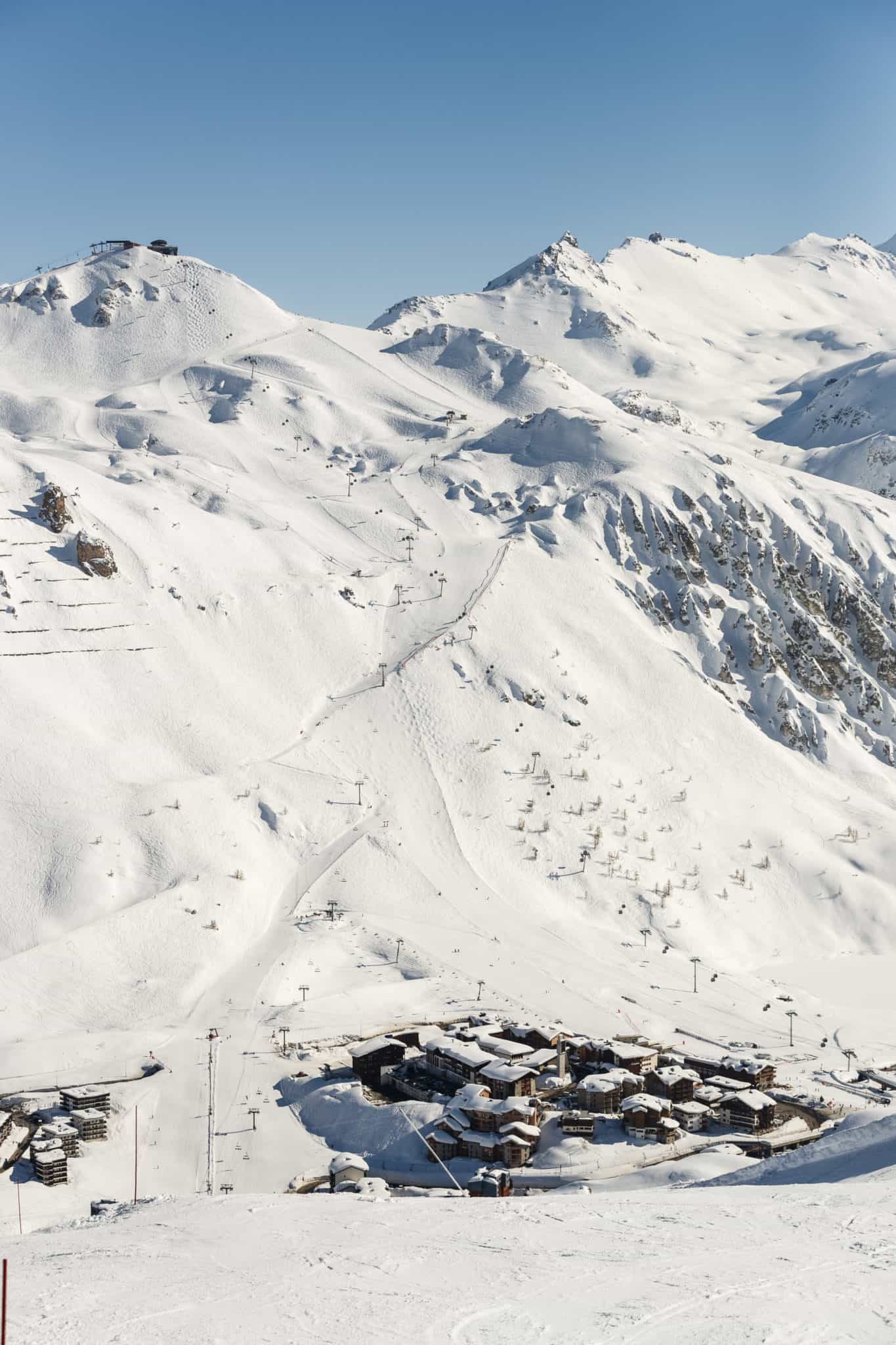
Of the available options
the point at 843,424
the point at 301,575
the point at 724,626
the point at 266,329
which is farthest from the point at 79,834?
the point at 843,424

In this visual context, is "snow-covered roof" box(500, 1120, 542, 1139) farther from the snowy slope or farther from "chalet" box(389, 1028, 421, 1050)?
the snowy slope

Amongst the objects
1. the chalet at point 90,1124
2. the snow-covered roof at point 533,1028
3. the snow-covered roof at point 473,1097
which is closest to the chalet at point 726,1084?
the snow-covered roof at point 533,1028

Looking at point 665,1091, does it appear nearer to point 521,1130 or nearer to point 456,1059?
point 521,1130

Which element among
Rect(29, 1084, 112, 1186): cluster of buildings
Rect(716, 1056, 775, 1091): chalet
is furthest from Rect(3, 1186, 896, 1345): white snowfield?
Rect(716, 1056, 775, 1091): chalet

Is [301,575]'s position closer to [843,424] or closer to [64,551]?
[64,551]

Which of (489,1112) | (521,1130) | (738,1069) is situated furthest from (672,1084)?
(489,1112)
